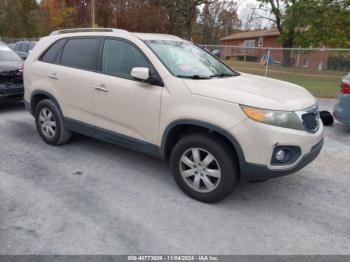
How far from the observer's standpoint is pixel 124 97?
13.0 ft

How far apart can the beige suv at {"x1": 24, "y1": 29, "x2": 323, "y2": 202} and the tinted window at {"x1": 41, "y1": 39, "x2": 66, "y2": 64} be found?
19mm

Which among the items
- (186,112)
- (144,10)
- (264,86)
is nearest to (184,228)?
(186,112)

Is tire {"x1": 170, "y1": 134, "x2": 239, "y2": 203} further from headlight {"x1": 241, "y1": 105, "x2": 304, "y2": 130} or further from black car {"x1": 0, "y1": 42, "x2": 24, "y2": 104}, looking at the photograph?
black car {"x1": 0, "y1": 42, "x2": 24, "y2": 104}

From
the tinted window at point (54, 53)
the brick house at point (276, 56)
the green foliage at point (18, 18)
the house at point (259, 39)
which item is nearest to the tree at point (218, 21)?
the house at point (259, 39)

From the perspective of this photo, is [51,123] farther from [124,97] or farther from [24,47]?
[24,47]

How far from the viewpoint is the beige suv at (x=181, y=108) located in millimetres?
3180

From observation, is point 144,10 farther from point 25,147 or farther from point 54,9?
point 25,147

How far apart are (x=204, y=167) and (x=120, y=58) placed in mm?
1803

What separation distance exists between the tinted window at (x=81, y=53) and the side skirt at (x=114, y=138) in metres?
0.83

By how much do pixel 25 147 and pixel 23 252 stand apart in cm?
278

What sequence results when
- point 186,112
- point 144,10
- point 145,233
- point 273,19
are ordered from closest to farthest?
1. point 145,233
2. point 186,112
3. point 273,19
4. point 144,10

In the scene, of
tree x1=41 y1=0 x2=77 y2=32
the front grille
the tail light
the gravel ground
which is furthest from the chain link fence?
tree x1=41 y1=0 x2=77 y2=32

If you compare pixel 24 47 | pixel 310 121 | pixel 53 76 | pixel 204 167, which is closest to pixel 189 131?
pixel 204 167

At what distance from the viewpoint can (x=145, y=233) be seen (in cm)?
301
